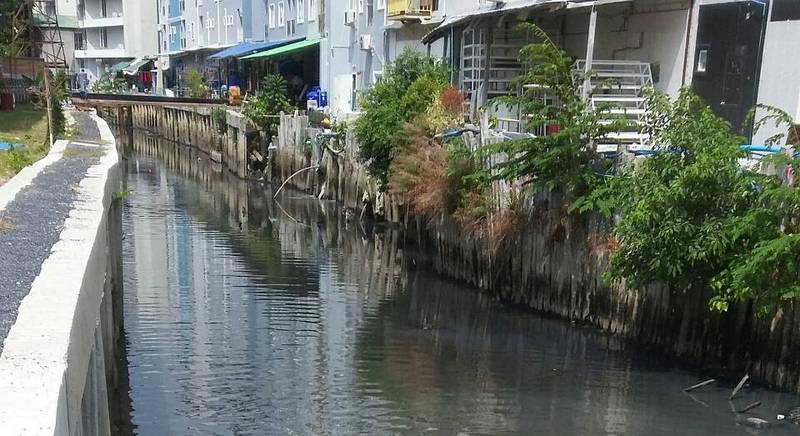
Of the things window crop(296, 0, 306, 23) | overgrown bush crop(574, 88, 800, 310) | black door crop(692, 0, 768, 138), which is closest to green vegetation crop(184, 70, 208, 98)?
window crop(296, 0, 306, 23)

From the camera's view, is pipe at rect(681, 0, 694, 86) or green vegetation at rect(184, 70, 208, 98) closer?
pipe at rect(681, 0, 694, 86)

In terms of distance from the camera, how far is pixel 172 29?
7512cm

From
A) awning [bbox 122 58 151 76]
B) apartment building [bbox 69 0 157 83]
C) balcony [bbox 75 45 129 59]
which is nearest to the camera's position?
awning [bbox 122 58 151 76]

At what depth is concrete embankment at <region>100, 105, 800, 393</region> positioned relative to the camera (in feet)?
40.0

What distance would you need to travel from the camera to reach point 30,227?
Result: 331 inches

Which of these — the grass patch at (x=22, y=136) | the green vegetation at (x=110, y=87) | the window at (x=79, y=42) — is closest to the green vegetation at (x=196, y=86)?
the green vegetation at (x=110, y=87)

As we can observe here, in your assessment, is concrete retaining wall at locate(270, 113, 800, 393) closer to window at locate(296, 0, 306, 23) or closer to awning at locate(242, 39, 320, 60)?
awning at locate(242, 39, 320, 60)

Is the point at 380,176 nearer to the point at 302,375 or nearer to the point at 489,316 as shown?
the point at 489,316

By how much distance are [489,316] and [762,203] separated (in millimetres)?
6451

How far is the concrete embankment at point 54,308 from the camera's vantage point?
4352 millimetres

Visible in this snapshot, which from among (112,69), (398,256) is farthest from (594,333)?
(112,69)

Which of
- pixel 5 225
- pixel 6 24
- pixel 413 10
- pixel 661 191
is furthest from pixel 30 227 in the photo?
pixel 6 24

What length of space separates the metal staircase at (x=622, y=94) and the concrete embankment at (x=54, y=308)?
9.27m

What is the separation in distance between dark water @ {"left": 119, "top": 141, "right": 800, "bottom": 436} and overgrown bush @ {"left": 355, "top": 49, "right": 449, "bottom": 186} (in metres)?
3.16
